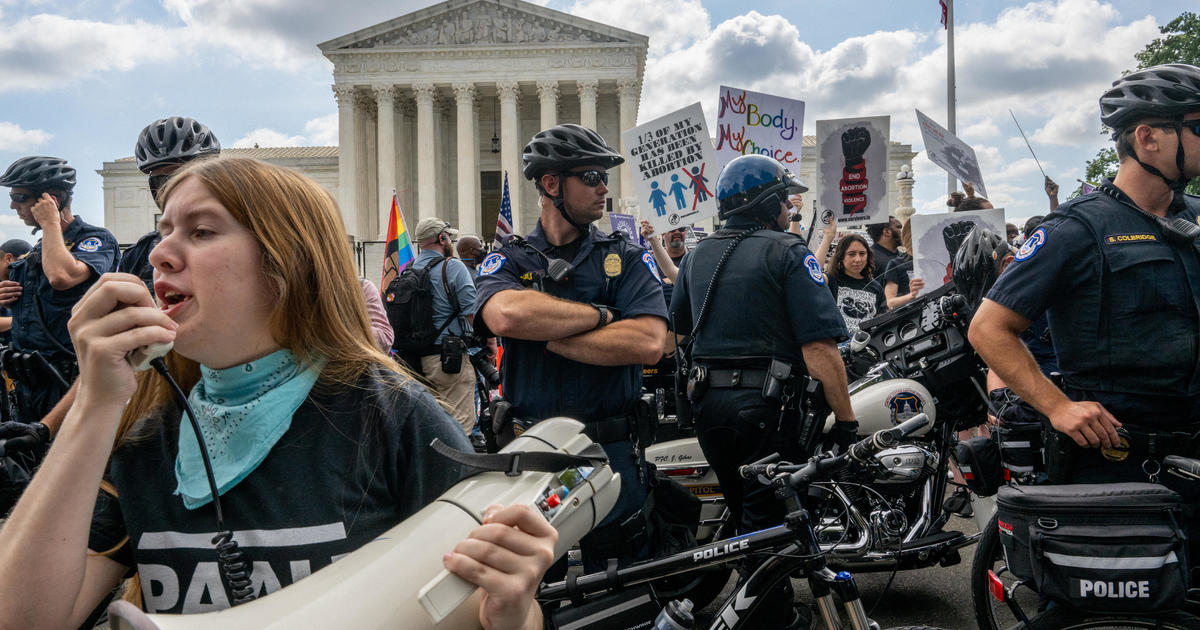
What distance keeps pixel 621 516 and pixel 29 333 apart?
4.01 metres

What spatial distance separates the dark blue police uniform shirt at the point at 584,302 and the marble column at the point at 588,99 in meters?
43.7

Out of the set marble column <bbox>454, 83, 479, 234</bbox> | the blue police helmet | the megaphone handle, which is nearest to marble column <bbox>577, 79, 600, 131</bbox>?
marble column <bbox>454, 83, 479, 234</bbox>

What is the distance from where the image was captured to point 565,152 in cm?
332

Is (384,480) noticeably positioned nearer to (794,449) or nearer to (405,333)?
(794,449)

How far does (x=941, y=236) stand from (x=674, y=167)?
2.37 m

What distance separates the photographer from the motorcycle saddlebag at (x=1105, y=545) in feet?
6.96

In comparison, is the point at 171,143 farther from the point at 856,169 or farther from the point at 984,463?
the point at 856,169

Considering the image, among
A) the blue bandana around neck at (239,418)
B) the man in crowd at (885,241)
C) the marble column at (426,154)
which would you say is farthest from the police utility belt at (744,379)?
the marble column at (426,154)

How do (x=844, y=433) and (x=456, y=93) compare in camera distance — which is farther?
(x=456, y=93)

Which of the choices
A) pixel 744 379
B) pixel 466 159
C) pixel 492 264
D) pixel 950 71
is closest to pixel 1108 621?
pixel 744 379

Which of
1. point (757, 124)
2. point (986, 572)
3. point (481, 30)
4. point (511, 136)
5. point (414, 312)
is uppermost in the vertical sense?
point (481, 30)

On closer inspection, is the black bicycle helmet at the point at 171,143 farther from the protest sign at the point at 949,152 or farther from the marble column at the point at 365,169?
the marble column at the point at 365,169

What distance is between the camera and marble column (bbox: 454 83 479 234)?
151ft

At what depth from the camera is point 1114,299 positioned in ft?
8.61
